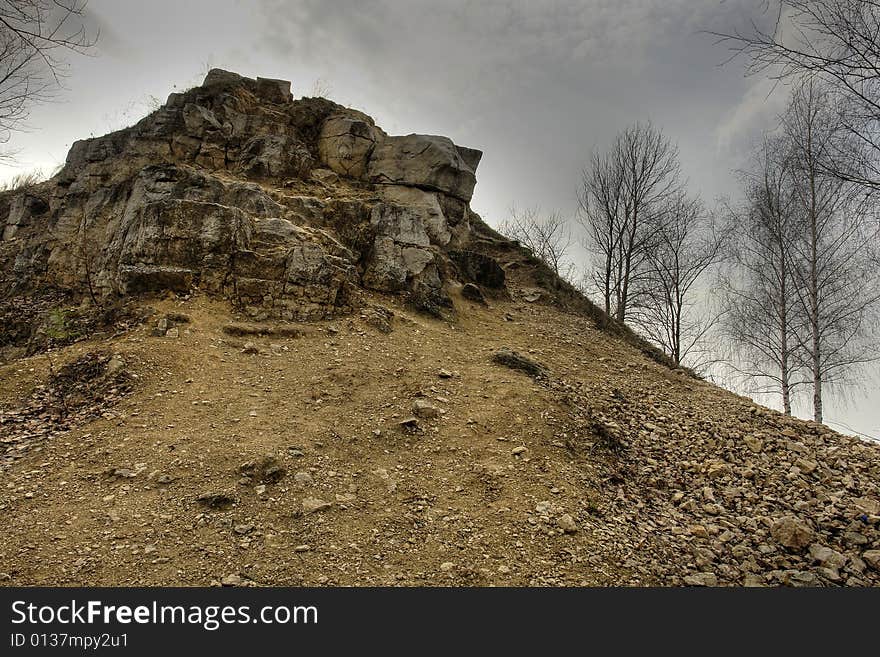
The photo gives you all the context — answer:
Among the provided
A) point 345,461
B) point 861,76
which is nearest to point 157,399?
point 345,461

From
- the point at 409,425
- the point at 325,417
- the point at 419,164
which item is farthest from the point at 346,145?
the point at 409,425

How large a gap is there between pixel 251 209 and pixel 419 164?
17.1ft

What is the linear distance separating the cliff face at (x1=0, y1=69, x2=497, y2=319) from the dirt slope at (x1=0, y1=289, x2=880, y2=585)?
1.30m

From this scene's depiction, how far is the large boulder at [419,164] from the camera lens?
13.1 m

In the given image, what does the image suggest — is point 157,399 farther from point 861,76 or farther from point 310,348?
point 861,76

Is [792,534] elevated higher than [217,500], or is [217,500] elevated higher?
[792,534]

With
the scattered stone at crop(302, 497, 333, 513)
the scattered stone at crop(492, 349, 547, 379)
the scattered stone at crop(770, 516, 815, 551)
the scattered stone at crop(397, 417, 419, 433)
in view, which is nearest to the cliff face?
the scattered stone at crop(492, 349, 547, 379)

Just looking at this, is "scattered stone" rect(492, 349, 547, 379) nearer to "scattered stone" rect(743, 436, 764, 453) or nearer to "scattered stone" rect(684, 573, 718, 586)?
"scattered stone" rect(743, 436, 764, 453)

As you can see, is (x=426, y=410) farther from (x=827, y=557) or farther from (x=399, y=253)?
(x=399, y=253)

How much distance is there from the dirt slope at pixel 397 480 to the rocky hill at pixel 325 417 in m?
0.03

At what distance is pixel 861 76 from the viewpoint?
3938mm

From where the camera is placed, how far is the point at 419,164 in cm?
1320

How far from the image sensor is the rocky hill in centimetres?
395

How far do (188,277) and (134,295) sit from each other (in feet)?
3.06
